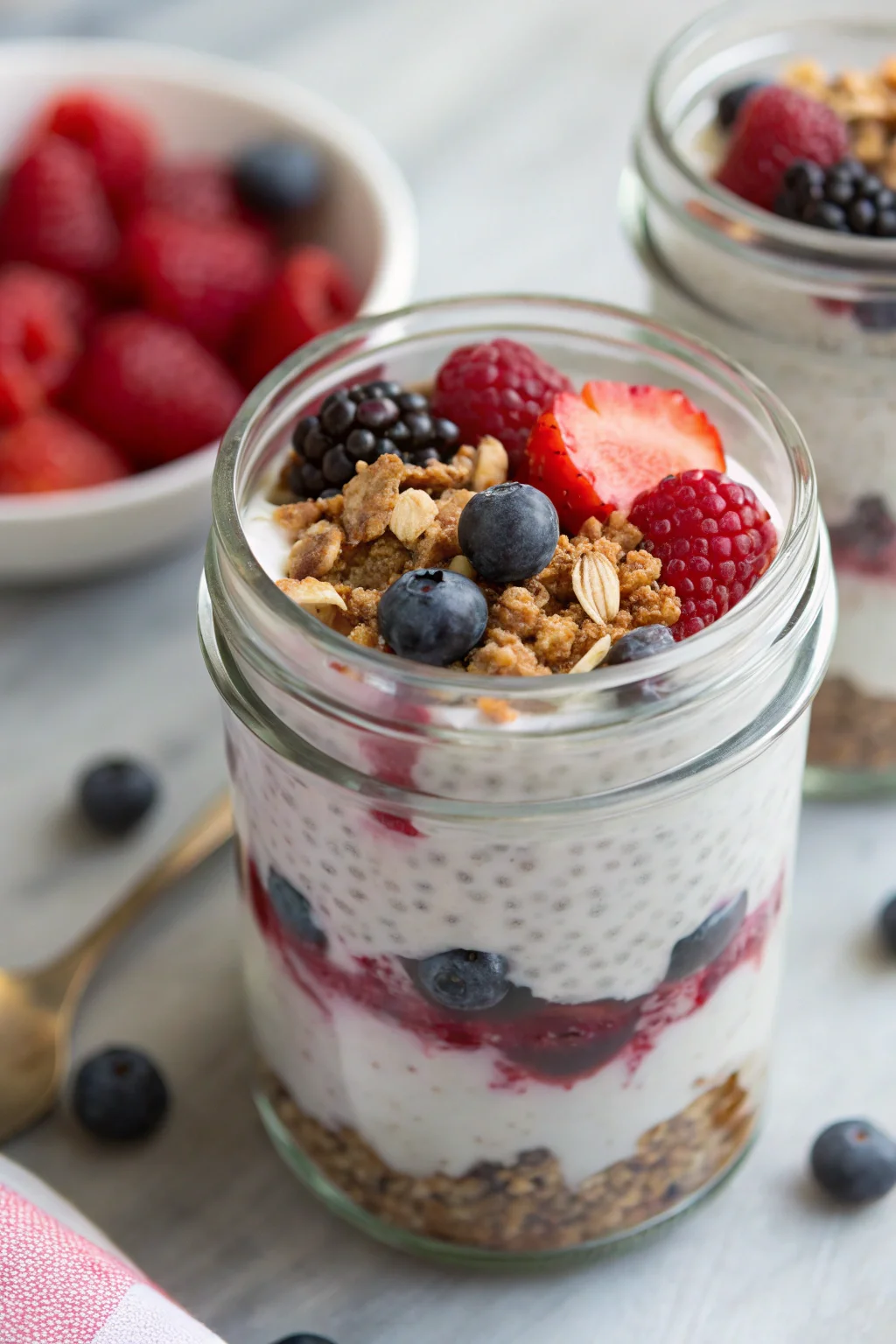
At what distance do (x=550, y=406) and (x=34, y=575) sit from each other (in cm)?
62

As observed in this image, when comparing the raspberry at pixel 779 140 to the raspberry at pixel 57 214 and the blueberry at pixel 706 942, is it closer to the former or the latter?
the blueberry at pixel 706 942

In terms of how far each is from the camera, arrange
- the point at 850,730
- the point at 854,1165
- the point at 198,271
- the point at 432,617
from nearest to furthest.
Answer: the point at 432,617
the point at 854,1165
the point at 850,730
the point at 198,271

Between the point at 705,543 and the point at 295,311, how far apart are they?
749 mm

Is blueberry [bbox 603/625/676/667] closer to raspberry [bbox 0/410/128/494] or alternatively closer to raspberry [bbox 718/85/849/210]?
raspberry [bbox 718/85/849/210]

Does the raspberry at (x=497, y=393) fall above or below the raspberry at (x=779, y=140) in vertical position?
below

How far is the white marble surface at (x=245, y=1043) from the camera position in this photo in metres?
0.93

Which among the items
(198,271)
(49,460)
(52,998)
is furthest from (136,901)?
(198,271)

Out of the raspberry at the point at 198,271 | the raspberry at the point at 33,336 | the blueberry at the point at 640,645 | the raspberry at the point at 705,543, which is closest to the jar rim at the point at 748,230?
the raspberry at the point at 705,543

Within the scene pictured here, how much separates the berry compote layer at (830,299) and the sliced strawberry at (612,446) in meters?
0.19

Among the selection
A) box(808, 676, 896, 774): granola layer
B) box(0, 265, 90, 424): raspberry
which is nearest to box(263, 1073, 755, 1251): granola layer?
box(808, 676, 896, 774): granola layer

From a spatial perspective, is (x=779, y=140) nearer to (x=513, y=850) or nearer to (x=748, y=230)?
(x=748, y=230)

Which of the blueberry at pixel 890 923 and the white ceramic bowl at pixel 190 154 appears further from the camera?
the white ceramic bowl at pixel 190 154

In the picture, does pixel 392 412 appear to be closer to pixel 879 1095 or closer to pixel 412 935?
pixel 412 935

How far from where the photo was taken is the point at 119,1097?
1.00m
